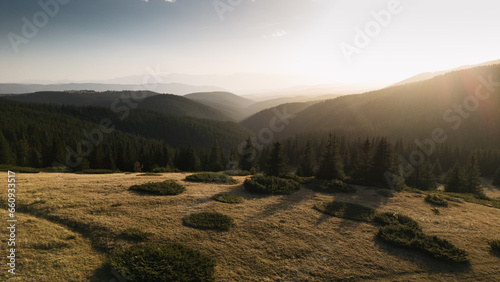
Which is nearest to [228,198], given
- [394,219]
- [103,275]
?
[103,275]

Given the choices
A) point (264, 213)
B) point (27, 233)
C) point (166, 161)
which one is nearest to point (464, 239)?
point (264, 213)

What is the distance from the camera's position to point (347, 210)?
76.9ft

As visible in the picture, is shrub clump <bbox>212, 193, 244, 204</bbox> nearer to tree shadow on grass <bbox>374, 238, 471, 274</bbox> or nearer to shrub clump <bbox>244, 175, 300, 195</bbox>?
shrub clump <bbox>244, 175, 300, 195</bbox>

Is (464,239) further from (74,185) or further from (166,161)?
(166,161)

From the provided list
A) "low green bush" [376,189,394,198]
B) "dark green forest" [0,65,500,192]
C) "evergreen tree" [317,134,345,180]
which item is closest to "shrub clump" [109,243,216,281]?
"low green bush" [376,189,394,198]

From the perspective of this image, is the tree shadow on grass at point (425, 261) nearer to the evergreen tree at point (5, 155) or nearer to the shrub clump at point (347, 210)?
the shrub clump at point (347, 210)

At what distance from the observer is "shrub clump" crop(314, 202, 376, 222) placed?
2195 cm

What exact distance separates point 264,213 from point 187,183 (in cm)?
1216

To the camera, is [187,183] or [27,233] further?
[187,183]

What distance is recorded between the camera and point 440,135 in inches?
6407

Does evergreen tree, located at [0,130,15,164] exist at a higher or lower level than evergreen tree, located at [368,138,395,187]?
lower

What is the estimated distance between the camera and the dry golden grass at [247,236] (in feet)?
43.0

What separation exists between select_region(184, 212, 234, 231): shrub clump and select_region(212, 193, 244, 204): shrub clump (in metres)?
3.79

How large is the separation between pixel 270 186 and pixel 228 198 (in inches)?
266
